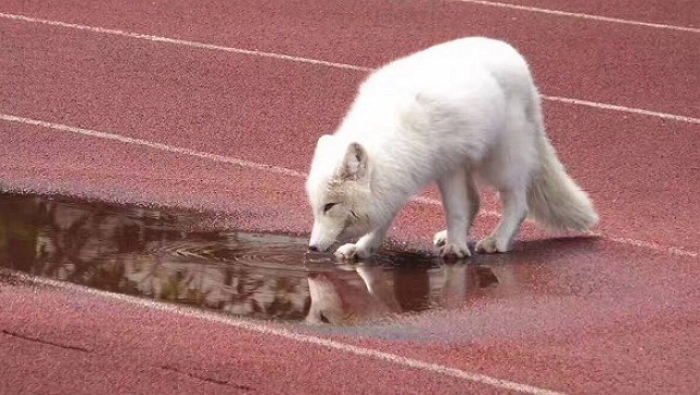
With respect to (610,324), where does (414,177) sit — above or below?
above

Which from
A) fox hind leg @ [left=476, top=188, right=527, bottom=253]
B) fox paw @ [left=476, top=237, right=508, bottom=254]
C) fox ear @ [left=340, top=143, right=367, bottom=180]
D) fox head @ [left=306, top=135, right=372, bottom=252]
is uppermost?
fox ear @ [left=340, top=143, right=367, bottom=180]

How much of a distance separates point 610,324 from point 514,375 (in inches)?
38.3

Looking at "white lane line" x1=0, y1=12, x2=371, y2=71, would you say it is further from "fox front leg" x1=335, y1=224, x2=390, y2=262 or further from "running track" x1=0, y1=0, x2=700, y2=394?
"fox front leg" x1=335, y1=224, x2=390, y2=262

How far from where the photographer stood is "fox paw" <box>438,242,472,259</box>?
29.3ft

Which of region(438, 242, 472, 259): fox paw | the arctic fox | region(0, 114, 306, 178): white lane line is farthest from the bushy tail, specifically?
region(0, 114, 306, 178): white lane line

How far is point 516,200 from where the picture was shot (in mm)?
9094

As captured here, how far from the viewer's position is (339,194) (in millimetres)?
8031

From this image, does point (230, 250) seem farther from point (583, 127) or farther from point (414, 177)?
point (583, 127)

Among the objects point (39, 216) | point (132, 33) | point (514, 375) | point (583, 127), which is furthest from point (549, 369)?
point (132, 33)

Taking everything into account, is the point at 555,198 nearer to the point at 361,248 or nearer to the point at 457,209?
the point at 457,209

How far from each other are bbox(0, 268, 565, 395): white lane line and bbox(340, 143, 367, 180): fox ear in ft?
2.87

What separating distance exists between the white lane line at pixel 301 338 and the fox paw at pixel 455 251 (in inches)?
59.0

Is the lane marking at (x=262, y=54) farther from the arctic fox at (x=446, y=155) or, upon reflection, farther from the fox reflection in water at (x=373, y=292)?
the fox reflection in water at (x=373, y=292)

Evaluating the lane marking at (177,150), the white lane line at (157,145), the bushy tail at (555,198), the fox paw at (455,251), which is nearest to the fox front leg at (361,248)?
the fox paw at (455,251)
